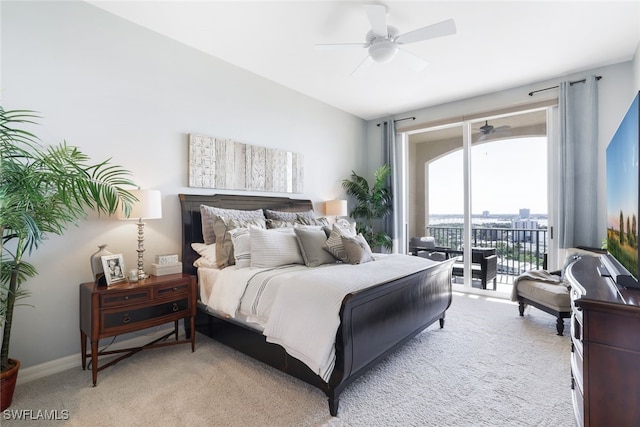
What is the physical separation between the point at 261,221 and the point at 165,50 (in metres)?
1.96

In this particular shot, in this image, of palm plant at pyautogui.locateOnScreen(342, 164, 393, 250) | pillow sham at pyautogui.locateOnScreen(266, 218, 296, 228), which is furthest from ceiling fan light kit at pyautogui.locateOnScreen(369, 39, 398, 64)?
palm plant at pyautogui.locateOnScreen(342, 164, 393, 250)

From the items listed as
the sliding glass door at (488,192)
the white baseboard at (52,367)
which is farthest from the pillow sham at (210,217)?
the sliding glass door at (488,192)

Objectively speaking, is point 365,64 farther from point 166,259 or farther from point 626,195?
point 166,259

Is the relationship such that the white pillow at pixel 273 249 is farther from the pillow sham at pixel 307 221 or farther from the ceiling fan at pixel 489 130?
the ceiling fan at pixel 489 130

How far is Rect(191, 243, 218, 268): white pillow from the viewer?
112 inches

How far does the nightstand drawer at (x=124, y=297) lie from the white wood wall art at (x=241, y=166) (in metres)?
1.24

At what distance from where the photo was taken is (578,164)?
3680mm

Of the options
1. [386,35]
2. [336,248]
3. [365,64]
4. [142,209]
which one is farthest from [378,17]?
[142,209]

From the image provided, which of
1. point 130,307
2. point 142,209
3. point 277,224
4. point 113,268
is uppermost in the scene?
point 142,209

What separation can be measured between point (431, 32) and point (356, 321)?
2.30 meters

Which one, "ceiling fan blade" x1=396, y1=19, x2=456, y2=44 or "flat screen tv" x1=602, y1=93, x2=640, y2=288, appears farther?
"ceiling fan blade" x1=396, y1=19, x2=456, y2=44

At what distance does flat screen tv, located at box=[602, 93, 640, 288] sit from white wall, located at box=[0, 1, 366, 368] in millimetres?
3297

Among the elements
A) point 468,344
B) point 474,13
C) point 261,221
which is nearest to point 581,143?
point 474,13

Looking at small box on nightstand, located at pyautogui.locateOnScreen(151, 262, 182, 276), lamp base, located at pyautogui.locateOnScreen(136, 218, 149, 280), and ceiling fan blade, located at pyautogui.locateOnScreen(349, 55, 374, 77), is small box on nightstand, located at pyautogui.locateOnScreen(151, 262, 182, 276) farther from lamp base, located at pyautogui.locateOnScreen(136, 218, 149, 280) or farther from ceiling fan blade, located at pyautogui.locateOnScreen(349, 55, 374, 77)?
ceiling fan blade, located at pyautogui.locateOnScreen(349, 55, 374, 77)
